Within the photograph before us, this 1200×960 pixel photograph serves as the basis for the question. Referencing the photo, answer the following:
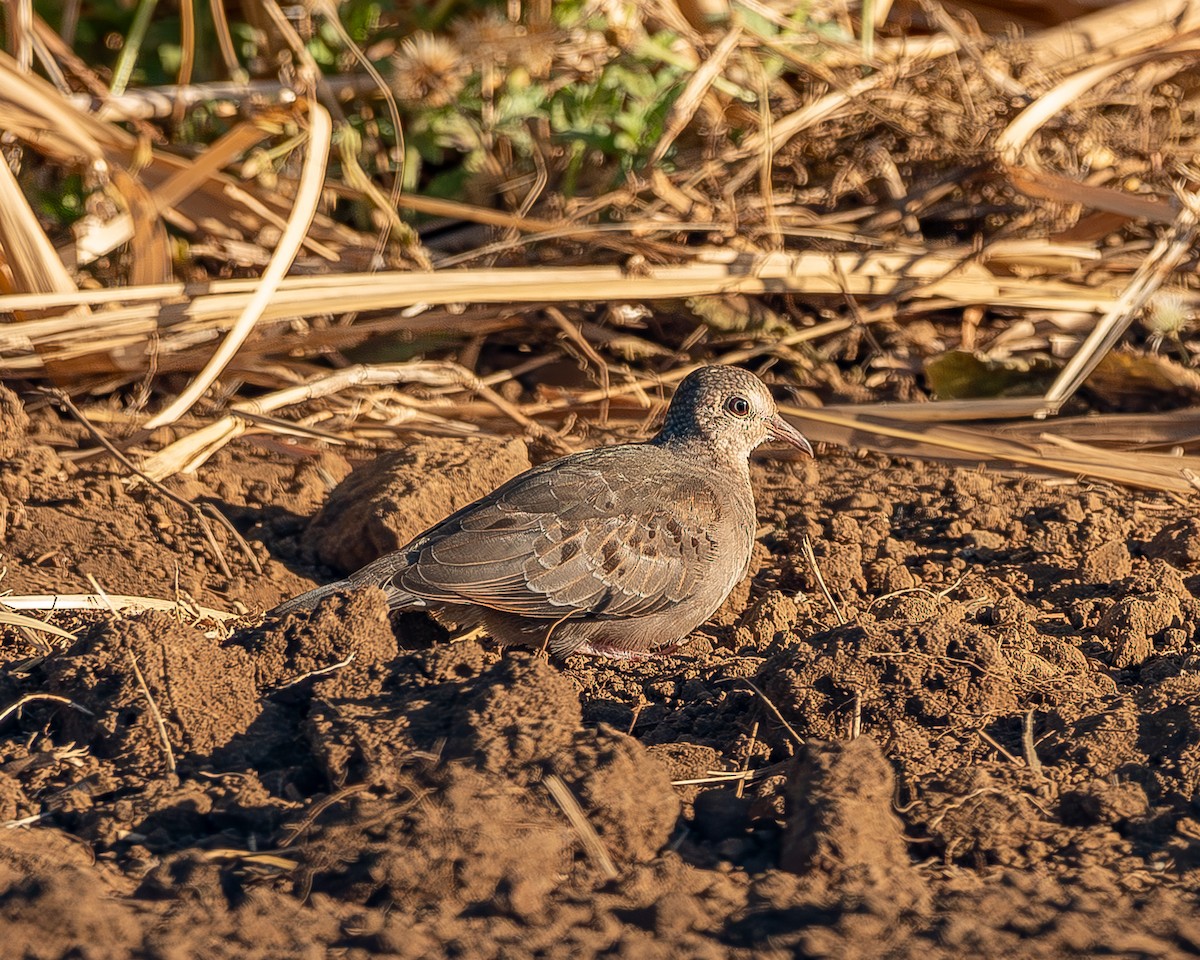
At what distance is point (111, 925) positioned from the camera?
2.67 meters

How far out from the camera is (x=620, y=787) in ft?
9.91

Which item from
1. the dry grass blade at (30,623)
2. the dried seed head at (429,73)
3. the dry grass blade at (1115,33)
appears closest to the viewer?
the dry grass blade at (30,623)

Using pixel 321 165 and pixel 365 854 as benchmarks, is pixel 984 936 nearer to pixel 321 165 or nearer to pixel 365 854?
pixel 365 854

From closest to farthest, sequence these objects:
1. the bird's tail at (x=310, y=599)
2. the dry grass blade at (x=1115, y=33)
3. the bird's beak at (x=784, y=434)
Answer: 1. the bird's tail at (x=310, y=599)
2. the bird's beak at (x=784, y=434)
3. the dry grass blade at (x=1115, y=33)

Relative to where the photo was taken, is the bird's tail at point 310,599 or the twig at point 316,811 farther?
the bird's tail at point 310,599

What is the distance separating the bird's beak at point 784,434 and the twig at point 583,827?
273 cm

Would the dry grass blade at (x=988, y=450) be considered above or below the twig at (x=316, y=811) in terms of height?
above

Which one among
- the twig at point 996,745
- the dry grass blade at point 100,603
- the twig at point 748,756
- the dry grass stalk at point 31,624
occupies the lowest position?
the dry grass blade at point 100,603

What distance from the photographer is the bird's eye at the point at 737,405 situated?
5367 millimetres

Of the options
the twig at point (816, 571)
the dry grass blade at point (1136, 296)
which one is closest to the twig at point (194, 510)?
the twig at point (816, 571)

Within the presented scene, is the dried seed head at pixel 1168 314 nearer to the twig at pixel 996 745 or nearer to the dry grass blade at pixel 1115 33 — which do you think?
the dry grass blade at pixel 1115 33

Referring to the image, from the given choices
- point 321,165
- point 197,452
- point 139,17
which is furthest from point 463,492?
point 139,17

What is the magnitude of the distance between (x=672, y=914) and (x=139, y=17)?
600 cm

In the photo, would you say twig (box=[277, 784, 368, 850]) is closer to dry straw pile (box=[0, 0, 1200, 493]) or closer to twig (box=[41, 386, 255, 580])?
twig (box=[41, 386, 255, 580])
